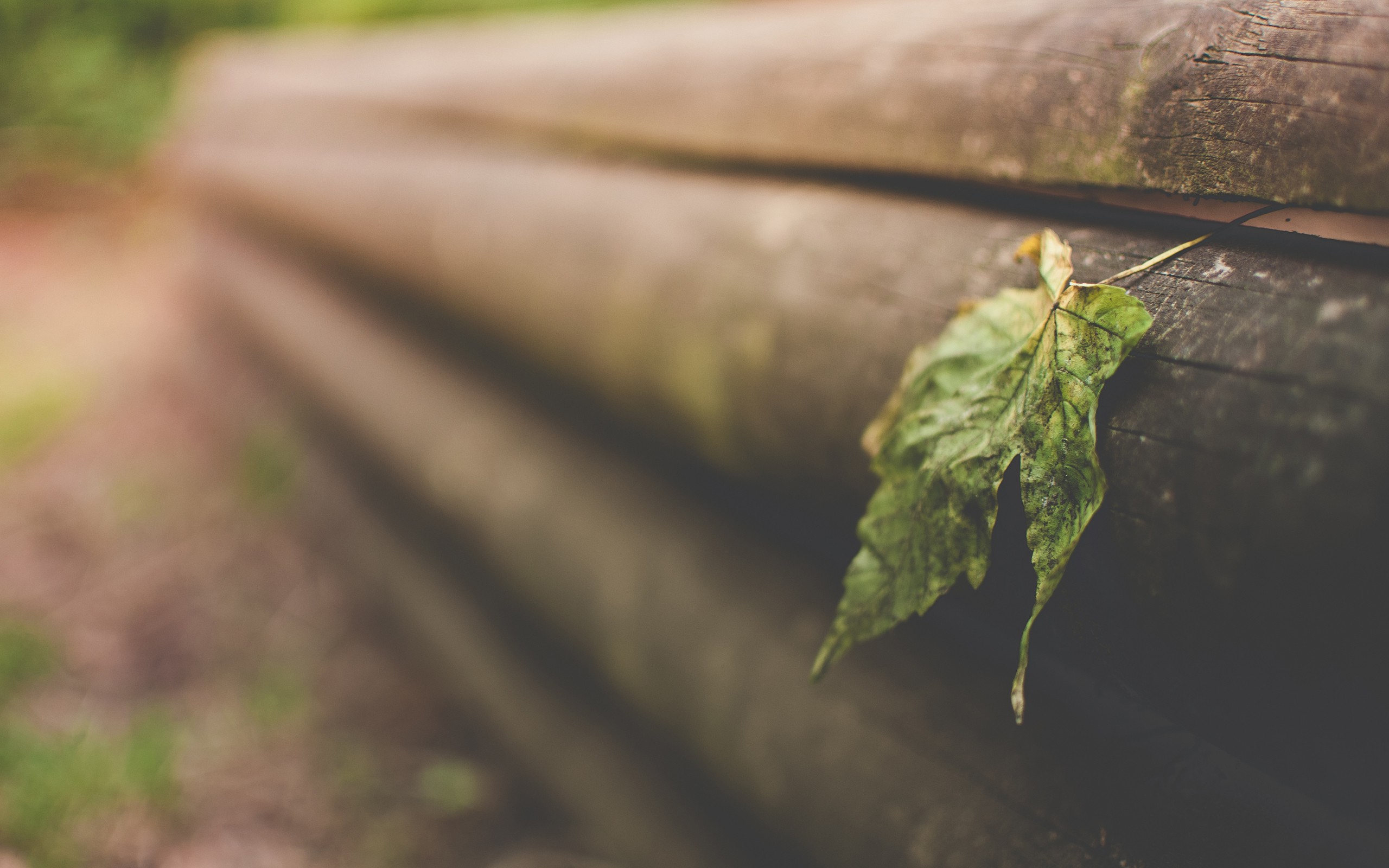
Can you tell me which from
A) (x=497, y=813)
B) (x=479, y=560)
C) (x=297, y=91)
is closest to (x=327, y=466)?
(x=479, y=560)

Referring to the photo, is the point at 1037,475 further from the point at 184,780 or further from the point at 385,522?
the point at 385,522

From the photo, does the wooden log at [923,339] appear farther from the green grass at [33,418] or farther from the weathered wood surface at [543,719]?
the green grass at [33,418]

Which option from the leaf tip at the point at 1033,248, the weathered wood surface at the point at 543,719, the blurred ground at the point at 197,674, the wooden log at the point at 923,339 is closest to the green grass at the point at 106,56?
the blurred ground at the point at 197,674

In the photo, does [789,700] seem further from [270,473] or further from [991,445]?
[270,473]

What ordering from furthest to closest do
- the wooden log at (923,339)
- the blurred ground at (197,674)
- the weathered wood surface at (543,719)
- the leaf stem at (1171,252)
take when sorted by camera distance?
1. the blurred ground at (197,674)
2. the weathered wood surface at (543,719)
3. the leaf stem at (1171,252)
4. the wooden log at (923,339)

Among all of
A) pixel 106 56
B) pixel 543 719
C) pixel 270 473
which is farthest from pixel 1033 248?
pixel 106 56

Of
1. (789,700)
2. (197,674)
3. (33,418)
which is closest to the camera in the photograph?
(789,700)
